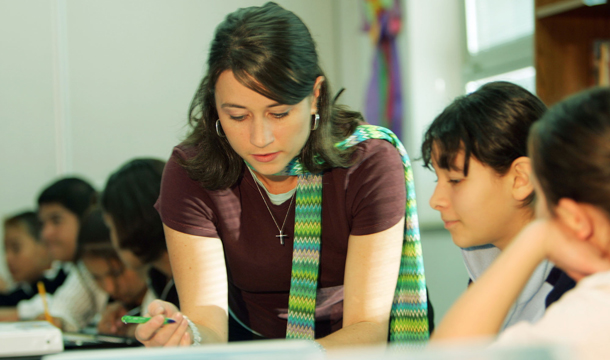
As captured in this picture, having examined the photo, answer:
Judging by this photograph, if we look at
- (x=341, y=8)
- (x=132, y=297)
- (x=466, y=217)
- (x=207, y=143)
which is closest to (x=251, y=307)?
(x=207, y=143)

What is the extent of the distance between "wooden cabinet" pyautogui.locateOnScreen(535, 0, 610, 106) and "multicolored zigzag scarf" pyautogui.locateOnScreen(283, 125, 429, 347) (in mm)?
924

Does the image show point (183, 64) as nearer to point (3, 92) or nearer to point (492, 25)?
point (3, 92)

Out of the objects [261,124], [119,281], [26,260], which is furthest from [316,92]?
[26,260]

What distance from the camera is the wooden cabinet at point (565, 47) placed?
1843 millimetres

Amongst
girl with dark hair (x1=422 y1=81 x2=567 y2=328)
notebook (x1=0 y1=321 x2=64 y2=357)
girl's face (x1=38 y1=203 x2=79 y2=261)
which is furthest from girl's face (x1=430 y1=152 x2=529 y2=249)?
girl's face (x1=38 y1=203 x2=79 y2=261)

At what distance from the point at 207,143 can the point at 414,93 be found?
1.57 m

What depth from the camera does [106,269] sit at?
210 cm

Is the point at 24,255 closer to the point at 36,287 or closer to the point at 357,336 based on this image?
the point at 36,287

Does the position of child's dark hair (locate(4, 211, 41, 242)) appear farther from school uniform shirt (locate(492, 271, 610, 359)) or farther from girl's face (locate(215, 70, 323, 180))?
school uniform shirt (locate(492, 271, 610, 359))

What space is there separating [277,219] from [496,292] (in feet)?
2.01

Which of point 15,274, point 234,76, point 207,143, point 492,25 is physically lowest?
point 15,274

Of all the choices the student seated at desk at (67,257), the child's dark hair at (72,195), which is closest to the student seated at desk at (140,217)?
the student seated at desk at (67,257)

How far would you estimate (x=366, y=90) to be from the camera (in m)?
2.79

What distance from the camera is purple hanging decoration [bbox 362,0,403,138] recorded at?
8.52 feet
